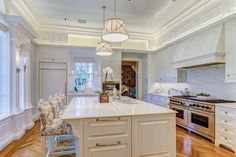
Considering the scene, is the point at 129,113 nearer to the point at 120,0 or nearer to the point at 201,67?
the point at 120,0

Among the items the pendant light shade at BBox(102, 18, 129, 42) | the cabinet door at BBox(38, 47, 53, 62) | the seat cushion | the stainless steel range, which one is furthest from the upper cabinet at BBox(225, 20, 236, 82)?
the cabinet door at BBox(38, 47, 53, 62)

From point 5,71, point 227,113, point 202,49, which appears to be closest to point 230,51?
point 202,49

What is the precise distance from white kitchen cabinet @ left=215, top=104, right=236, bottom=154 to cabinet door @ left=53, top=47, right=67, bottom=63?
16.7 feet

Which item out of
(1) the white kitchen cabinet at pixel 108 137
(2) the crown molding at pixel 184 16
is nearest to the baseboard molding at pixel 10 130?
(1) the white kitchen cabinet at pixel 108 137

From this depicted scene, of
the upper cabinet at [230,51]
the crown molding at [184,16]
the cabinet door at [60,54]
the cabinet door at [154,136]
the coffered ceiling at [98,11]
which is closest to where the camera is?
the cabinet door at [154,136]

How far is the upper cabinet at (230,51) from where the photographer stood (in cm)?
339

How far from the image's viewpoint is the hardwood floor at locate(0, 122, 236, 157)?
2947mm

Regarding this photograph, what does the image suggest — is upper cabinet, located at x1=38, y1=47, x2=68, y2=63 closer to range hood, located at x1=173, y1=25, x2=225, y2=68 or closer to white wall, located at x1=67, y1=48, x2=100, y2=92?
white wall, located at x1=67, y1=48, x2=100, y2=92

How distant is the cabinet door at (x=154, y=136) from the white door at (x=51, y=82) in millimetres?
4529

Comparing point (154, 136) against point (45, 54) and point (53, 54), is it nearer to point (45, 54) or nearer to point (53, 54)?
point (53, 54)

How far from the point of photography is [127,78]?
8359 mm

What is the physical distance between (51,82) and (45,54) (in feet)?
3.40

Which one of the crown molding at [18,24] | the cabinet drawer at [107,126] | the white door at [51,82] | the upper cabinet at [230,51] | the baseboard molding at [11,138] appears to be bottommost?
the baseboard molding at [11,138]

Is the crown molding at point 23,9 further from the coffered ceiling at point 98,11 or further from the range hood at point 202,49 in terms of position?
the range hood at point 202,49
